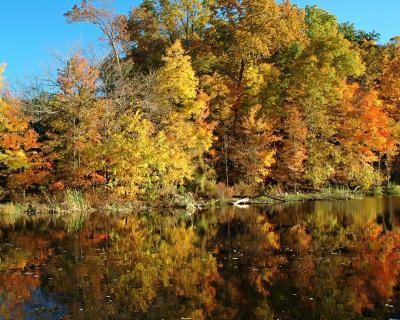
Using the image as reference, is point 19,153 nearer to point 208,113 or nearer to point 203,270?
point 208,113

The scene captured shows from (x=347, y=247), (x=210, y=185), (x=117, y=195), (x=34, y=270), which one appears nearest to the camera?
(x=34, y=270)

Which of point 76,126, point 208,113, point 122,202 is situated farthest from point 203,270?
point 208,113

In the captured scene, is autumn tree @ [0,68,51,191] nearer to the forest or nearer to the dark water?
the forest

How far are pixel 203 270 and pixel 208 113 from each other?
82.5 feet

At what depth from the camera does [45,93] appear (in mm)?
35719

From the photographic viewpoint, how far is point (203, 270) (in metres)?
12.5

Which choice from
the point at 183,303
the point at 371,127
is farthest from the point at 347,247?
the point at 371,127

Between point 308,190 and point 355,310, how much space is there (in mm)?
31680

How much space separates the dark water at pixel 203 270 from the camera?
944 centimetres

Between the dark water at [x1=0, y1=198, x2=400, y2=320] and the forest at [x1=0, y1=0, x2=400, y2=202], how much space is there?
366 inches

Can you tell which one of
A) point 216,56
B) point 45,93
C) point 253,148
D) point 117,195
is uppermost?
point 216,56

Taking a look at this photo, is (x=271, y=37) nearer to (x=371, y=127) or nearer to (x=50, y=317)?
(x=371, y=127)

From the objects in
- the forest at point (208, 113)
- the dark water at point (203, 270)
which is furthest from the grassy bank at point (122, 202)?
the dark water at point (203, 270)

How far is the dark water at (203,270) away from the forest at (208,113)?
30.5 ft
